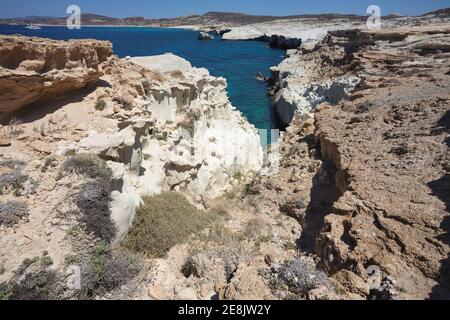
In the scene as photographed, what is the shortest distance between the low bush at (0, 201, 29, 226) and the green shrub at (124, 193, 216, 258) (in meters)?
1.95

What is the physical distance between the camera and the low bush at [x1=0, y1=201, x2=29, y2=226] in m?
5.66

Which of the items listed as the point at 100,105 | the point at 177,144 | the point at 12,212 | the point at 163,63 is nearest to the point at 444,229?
the point at 12,212

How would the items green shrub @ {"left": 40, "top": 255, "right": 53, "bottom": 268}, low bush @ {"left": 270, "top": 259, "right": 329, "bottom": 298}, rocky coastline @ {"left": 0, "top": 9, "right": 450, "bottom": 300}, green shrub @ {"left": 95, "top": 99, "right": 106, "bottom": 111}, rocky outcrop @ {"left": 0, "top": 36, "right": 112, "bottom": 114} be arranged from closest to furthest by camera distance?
low bush @ {"left": 270, "top": 259, "right": 329, "bottom": 298}, rocky coastline @ {"left": 0, "top": 9, "right": 450, "bottom": 300}, green shrub @ {"left": 40, "top": 255, "right": 53, "bottom": 268}, rocky outcrop @ {"left": 0, "top": 36, "right": 112, "bottom": 114}, green shrub @ {"left": 95, "top": 99, "right": 106, "bottom": 111}

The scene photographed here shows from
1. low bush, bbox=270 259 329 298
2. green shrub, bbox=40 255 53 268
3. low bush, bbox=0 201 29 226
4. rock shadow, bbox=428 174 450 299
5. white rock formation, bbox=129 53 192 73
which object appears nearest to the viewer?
rock shadow, bbox=428 174 450 299

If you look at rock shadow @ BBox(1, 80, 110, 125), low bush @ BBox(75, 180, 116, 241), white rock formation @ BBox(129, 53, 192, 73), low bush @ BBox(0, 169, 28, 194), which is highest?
white rock formation @ BBox(129, 53, 192, 73)

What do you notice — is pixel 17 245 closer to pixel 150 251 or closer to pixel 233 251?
pixel 150 251

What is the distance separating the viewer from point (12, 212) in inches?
227

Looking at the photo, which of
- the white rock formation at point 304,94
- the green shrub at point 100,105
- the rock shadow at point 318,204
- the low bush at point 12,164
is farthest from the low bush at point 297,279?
the white rock formation at point 304,94

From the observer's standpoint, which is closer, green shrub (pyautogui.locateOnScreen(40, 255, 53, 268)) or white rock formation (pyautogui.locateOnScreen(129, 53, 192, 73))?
green shrub (pyautogui.locateOnScreen(40, 255, 53, 268))

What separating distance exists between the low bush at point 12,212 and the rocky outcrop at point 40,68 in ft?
10.2

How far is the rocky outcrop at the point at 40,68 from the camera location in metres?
7.43

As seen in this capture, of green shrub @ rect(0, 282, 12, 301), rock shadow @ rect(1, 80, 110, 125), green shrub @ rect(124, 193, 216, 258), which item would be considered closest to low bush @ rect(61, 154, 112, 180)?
green shrub @ rect(124, 193, 216, 258)

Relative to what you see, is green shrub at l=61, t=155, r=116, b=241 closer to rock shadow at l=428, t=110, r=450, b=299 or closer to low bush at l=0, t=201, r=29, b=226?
low bush at l=0, t=201, r=29, b=226

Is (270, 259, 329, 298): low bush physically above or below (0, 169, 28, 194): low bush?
below
